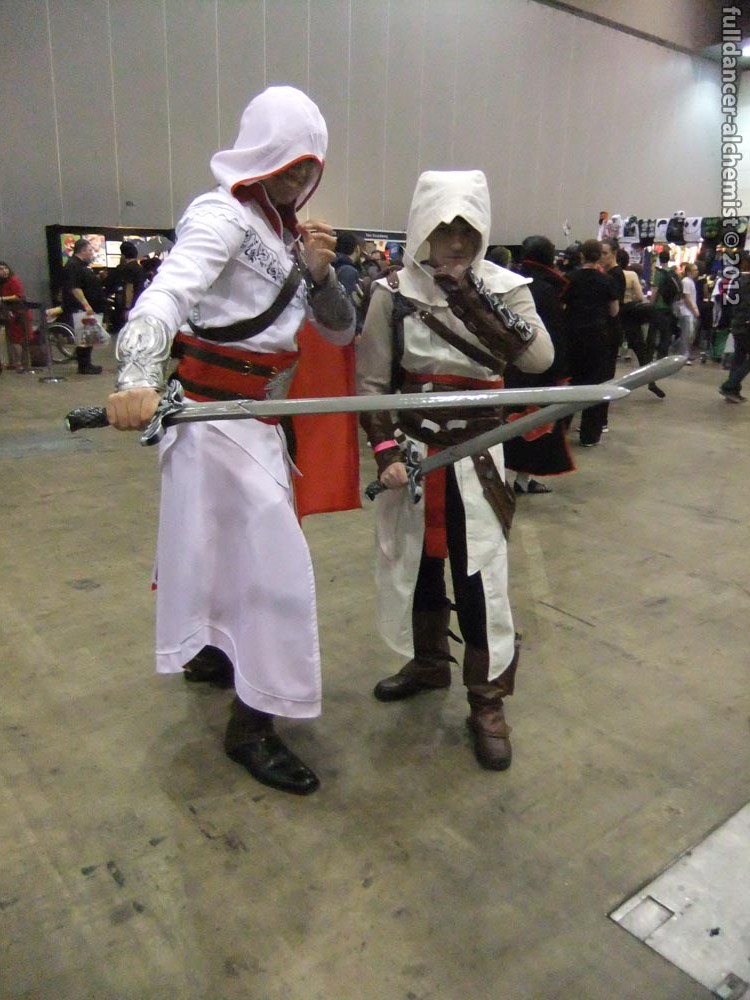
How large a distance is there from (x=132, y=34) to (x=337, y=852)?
11.2 metres

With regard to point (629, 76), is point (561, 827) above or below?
below

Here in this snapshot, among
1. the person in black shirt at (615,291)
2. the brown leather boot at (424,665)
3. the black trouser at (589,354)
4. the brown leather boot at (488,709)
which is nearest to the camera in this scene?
the brown leather boot at (488,709)

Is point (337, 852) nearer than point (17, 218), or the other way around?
point (337, 852)

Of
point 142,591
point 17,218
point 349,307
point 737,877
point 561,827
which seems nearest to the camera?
point 737,877

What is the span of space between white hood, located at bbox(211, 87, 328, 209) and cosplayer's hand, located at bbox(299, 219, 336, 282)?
7.0 inches

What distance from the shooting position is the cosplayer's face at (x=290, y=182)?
5.69 ft

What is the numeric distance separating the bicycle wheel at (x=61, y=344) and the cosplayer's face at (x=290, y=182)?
7505 millimetres

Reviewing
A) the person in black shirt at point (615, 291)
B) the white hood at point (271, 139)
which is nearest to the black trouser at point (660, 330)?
the person in black shirt at point (615, 291)

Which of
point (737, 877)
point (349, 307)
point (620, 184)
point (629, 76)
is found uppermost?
point (629, 76)

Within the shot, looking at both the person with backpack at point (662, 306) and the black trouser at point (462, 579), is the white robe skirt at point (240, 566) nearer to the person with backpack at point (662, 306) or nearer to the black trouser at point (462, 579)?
the black trouser at point (462, 579)

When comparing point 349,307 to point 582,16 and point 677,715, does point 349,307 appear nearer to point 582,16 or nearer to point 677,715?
point 677,715

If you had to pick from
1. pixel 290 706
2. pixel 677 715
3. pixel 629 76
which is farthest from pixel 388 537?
pixel 629 76

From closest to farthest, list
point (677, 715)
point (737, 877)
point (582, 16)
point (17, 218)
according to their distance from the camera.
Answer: point (737, 877) → point (677, 715) → point (17, 218) → point (582, 16)

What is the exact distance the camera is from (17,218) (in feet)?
32.3
